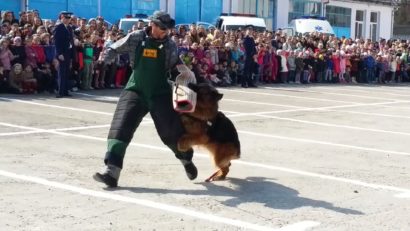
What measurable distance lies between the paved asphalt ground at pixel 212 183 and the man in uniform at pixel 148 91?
45cm

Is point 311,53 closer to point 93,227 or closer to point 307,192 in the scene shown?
point 307,192

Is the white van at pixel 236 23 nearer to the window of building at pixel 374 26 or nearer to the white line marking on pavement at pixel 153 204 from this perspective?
the white line marking on pavement at pixel 153 204

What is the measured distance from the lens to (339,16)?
50.1 metres

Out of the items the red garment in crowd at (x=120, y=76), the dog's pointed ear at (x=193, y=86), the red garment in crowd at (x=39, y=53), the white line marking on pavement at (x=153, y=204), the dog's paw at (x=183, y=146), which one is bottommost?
the white line marking on pavement at (x=153, y=204)

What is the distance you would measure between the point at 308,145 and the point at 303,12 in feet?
119

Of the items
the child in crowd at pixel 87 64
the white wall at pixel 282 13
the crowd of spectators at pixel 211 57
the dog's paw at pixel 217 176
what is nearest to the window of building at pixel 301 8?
the white wall at pixel 282 13

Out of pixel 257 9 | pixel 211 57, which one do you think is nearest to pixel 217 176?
pixel 211 57

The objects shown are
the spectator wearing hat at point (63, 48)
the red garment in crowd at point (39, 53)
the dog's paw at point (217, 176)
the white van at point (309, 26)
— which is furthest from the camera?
the white van at point (309, 26)

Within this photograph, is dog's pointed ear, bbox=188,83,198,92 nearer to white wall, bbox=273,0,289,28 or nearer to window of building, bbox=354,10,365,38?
white wall, bbox=273,0,289,28

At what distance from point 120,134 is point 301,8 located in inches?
1567

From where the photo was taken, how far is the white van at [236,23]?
29062 millimetres

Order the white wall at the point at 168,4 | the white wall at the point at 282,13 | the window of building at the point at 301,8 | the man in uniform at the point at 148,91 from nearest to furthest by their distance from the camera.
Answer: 1. the man in uniform at the point at 148,91
2. the white wall at the point at 168,4
3. the white wall at the point at 282,13
4. the window of building at the point at 301,8

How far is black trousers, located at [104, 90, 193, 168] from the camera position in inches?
277

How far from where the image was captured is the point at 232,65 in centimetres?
2161
